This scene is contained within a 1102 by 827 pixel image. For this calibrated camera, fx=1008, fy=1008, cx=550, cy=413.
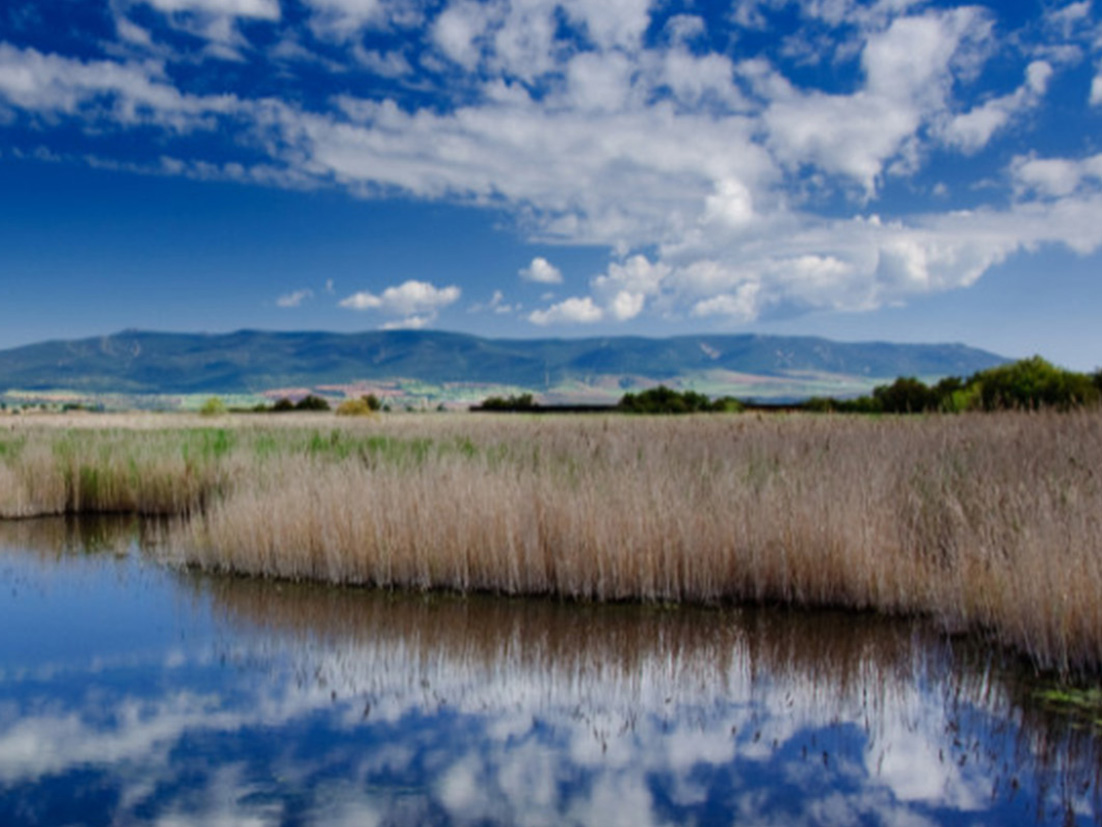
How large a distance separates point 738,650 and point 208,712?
3599 mm

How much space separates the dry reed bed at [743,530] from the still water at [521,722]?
41 cm

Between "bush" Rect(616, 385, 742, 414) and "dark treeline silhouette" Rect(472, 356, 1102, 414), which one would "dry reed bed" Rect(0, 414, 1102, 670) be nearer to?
"dark treeline silhouette" Rect(472, 356, 1102, 414)

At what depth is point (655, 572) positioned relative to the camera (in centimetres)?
891

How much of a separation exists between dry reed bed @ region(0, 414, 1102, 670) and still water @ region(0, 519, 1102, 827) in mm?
412

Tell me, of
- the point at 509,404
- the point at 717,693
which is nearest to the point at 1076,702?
the point at 717,693

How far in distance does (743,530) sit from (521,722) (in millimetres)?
3674

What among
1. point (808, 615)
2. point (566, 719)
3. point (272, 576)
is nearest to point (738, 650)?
point (808, 615)

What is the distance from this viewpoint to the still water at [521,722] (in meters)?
4.68

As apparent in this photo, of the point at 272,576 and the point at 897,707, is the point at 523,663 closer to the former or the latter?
the point at 897,707

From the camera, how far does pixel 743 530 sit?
878cm

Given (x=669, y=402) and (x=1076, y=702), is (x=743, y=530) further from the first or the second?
(x=669, y=402)

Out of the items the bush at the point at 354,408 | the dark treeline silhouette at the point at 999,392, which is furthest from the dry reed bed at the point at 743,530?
the bush at the point at 354,408

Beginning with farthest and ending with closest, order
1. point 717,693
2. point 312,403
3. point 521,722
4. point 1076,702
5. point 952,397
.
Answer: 1. point 312,403
2. point 952,397
3. point 717,693
4. point 1076,702
5. point 521,722

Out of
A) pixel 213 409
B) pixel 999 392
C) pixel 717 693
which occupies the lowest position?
→ pixel 717 693
